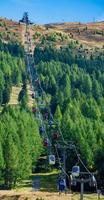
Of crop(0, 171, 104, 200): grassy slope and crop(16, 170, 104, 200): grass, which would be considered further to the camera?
crop(16, 170, 104, 200): grass

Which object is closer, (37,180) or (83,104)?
(37,180)

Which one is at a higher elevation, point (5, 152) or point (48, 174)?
point (5, 152)

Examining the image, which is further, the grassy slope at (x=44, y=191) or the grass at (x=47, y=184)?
the grass at (x=47, y=184)

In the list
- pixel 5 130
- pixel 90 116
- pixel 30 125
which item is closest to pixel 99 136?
pixel 5 130

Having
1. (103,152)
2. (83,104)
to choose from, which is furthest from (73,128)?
(83,104)

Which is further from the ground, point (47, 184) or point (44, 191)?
point (44, 191)

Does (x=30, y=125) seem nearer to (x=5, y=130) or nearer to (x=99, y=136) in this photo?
(x=5, y=130)

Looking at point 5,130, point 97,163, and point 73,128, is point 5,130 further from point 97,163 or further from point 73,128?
point 97,163

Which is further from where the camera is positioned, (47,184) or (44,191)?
(47,184)

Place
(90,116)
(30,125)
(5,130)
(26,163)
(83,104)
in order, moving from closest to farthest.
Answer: (26,163)
(5,130)
(30,125)
(90,116)
(83,104)

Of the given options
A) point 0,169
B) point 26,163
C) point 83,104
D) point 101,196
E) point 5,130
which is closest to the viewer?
point 101,196
